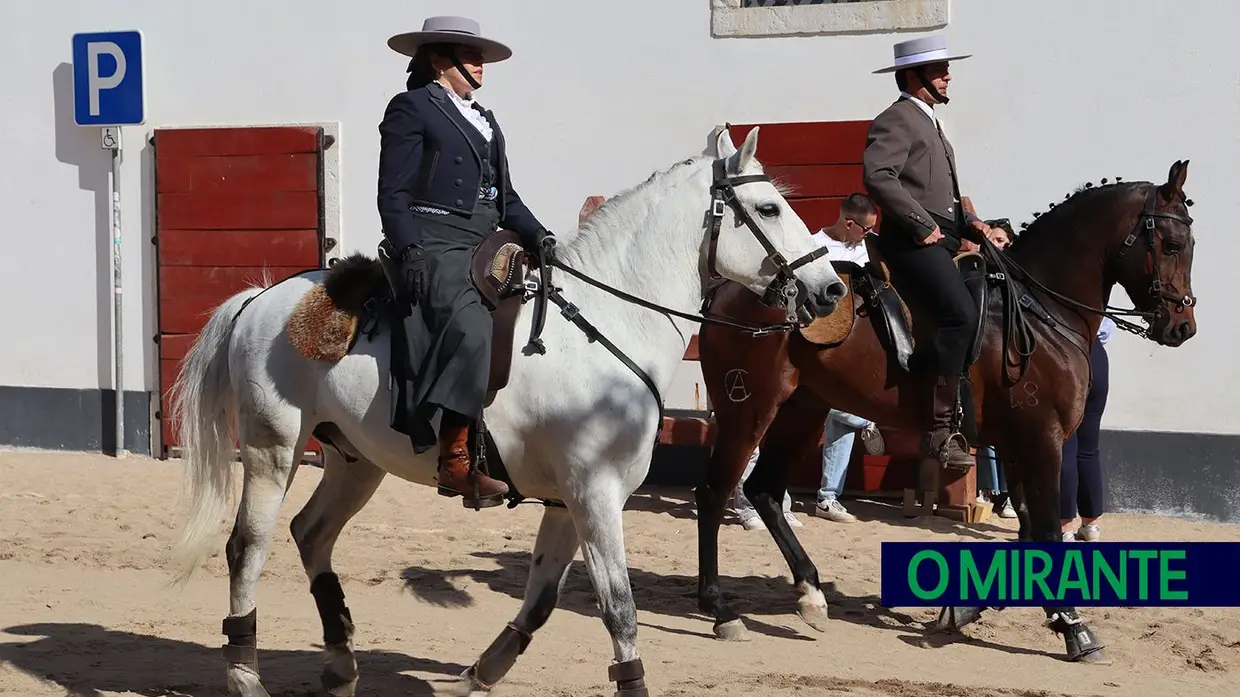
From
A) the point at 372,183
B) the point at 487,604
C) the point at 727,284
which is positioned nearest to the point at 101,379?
the point at 372,183

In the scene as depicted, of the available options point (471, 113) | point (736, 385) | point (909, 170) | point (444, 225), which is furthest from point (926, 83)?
point (444, 225)

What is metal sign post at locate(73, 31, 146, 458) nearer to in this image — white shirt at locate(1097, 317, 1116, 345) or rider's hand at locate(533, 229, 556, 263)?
rider's hand at locate(533, 229, 556, 263)

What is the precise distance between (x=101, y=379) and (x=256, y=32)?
2.98 meters

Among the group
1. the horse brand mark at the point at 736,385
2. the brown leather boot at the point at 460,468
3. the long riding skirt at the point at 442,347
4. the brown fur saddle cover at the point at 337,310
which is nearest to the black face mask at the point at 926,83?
the horse brand mark at the point at 736,385

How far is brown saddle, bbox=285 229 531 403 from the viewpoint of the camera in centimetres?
551

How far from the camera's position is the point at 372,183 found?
37.3ft

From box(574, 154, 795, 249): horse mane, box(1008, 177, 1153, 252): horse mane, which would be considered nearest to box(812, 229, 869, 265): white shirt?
box(1008, 177, 1153, 252): horse mane

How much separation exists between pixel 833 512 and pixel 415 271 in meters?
5.16

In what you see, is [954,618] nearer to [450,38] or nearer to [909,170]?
[909,170]

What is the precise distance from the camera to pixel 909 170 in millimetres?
7277

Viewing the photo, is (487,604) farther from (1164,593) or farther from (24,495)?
(24,495)

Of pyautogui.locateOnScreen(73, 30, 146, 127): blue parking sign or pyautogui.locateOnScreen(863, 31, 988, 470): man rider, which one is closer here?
pyautogui.locateOnScreen(863, 31, 988, 470): man rider

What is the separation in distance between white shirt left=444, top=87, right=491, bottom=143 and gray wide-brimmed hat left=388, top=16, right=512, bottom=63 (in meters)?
0.18

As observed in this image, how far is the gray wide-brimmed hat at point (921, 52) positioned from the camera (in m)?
7.25
